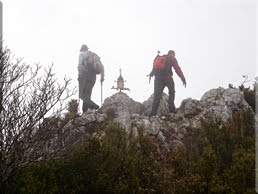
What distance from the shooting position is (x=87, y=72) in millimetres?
18266

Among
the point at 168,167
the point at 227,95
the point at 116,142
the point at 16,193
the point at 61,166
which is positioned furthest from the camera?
the point at 227,95

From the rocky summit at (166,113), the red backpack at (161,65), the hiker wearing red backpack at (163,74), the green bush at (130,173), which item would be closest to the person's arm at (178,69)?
the hiker wearing red backpack at (163,74)

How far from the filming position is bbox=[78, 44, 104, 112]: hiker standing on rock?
59.6ft

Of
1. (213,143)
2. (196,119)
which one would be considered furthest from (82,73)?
(213,143)

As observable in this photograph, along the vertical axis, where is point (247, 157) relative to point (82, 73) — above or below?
below

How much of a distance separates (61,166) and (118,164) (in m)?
1.40

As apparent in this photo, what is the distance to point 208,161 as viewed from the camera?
9680 millimetres

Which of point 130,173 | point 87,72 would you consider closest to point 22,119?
point 130,173

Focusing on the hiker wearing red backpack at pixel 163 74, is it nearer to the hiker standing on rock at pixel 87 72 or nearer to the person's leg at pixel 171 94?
the person's leg at pixel 171 94

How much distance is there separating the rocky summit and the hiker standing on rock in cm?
73

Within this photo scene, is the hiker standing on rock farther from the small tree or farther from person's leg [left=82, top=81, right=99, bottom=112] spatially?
the small tree

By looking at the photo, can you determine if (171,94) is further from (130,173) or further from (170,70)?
(130,173)

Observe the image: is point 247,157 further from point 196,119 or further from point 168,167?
point 196,119

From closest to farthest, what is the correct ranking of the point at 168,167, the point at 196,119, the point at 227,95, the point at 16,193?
the point at 16,193
the point at 168,167
the point at 196,119
the point at 227,95
